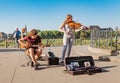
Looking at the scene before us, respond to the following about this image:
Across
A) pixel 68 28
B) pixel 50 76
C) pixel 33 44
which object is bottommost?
pixel 50 76

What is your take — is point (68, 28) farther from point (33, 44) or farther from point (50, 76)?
point (50, 76)

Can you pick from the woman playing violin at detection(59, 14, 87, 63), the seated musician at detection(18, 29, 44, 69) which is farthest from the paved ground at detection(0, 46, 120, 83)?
the woman playing violin at detection(59, 14, 87, 63)

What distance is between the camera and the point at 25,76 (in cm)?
920

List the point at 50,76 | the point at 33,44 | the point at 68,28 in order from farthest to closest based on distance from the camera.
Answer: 1. the point at 68,28
2. the point at 33,44
3. the point at 50,76

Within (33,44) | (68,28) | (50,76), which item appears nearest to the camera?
(50,76)

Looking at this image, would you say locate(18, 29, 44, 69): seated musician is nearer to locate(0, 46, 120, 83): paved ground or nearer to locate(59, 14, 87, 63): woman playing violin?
locate(0, 46, 120, 83): paved ground

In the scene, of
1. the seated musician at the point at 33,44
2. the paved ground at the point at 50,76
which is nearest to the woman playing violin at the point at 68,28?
the seated musician at the point at 33,44

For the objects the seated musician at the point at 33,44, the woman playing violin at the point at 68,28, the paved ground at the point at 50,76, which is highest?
the woman playing violin at the point at 68,28

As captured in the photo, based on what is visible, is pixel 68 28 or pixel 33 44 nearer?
pixel 33 44

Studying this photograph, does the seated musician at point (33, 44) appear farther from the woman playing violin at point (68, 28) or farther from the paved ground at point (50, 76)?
the woman playing violin at point (68, 28)

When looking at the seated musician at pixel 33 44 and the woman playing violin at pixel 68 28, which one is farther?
the woman playing violin at pixel 68 28

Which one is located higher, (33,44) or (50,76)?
(33,44)

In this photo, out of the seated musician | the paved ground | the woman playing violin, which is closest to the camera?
the paved ground

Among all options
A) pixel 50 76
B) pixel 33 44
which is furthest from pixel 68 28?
pixel 50 76
